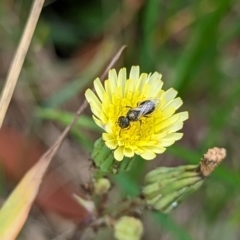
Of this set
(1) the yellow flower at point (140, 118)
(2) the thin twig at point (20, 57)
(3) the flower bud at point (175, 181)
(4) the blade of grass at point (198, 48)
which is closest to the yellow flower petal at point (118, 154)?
(1) the yellow flower at point (140, 118)

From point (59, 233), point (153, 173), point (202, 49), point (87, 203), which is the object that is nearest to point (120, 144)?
point (153, 173)

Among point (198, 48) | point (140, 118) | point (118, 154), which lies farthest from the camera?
point (198, 48)

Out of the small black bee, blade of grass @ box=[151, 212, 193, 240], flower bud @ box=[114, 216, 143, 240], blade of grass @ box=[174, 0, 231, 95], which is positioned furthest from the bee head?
blade of grass @ box=[174, 0, 231, 95]

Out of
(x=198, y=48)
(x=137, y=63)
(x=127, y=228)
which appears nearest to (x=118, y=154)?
(x=127, y=228)

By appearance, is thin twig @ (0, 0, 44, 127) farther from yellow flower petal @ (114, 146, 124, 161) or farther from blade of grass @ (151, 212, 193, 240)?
blade of grass @ (151, 212, 193, 240)

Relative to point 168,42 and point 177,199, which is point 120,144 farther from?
point 168,42

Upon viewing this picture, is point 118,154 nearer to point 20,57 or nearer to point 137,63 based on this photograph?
point 20,57

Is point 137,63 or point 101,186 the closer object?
point 101,186
